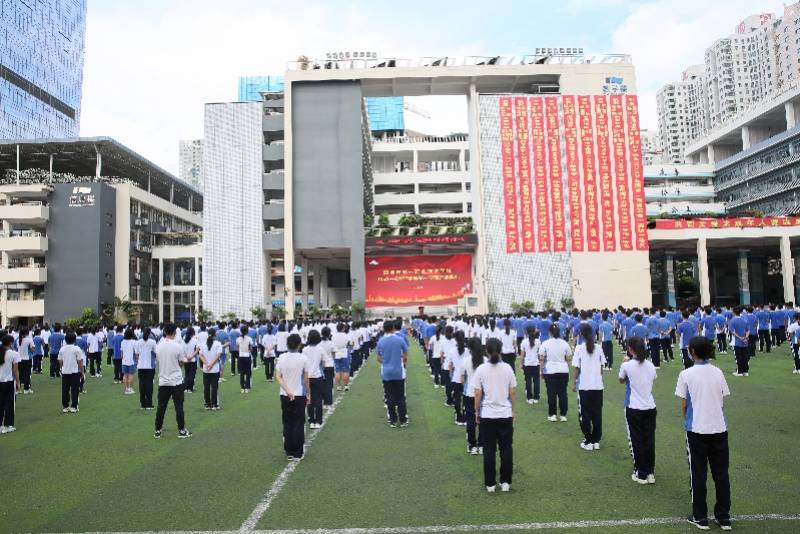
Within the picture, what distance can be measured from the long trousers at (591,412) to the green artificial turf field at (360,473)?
27cm

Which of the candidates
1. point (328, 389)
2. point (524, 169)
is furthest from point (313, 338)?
point (524, 169)

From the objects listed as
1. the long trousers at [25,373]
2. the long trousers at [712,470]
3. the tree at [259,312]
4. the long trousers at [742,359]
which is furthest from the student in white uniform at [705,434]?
the tree at [259,312]

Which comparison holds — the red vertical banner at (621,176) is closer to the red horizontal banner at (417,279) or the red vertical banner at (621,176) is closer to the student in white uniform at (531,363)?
the red horizontal banner at (417,279)

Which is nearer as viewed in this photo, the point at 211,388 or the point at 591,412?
the point at 591,412

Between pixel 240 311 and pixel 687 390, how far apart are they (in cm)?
3960

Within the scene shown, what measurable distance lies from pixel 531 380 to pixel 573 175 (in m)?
32.7

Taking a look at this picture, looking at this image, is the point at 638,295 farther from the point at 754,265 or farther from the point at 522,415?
the point at 522,415

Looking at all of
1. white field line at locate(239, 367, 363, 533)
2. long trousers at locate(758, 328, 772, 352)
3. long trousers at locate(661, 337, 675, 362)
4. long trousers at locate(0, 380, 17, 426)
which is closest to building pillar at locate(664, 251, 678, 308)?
long trousers at locate(758, 328, 772, 352)

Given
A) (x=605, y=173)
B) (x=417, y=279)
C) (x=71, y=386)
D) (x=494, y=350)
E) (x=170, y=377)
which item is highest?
(x=605, y=173)

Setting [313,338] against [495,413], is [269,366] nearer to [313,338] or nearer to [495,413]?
[313,338]

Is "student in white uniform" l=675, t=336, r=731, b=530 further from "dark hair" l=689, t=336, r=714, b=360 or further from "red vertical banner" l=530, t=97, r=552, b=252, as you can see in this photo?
"red vertical banner" l=530, t=97, r=552, b=252

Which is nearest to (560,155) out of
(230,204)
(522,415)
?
(230,204)

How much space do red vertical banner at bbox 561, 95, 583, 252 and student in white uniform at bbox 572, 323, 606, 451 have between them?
35.5 metres

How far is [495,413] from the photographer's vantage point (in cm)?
541
